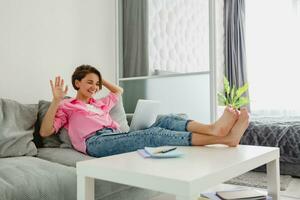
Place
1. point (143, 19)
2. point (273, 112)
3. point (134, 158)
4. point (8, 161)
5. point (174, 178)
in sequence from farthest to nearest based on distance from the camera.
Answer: point (273, 112) < point (143, 19) < point (8, 161) < point (134, 158) < point (174, 178)

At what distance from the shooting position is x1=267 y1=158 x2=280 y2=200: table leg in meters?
1.64

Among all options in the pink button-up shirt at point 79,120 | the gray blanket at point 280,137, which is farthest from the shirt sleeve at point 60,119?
the gray blanket at point 280,137

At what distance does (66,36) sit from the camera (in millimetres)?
2930

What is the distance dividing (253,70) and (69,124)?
143 inches

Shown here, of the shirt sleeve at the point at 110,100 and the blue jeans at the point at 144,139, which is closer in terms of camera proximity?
the blue jeans at the point at 144,139

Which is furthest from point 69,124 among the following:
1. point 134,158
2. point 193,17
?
point 193,17

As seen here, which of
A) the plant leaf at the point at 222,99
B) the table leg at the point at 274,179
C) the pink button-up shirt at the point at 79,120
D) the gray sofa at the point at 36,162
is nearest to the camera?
the gray sofa at the point at 36,162

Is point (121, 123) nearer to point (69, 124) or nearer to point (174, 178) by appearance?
point (69, 124)

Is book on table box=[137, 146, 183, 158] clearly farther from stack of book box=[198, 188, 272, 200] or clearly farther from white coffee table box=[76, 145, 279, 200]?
stack of book box=[198, 188, 272, 200]

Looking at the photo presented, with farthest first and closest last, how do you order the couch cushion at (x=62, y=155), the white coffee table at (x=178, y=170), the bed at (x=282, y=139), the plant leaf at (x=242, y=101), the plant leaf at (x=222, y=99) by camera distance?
the plant leaf at (x=222, y=99)
the plant leaf at (x=242, y=101)
the bed at (x=282, y=139)
the couch cushion at (x=62, y=155)
the white coffee table at (x=178, y=170)

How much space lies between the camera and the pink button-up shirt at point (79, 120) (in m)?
2.07

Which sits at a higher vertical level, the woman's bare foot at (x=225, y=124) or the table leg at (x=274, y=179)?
the woman's bare foot at (x=225, y=124)

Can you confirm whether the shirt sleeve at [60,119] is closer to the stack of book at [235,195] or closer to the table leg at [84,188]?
the table leg at [84,188]

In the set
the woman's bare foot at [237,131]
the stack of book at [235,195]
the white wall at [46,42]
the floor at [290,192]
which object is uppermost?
the white wall at [46,42]
